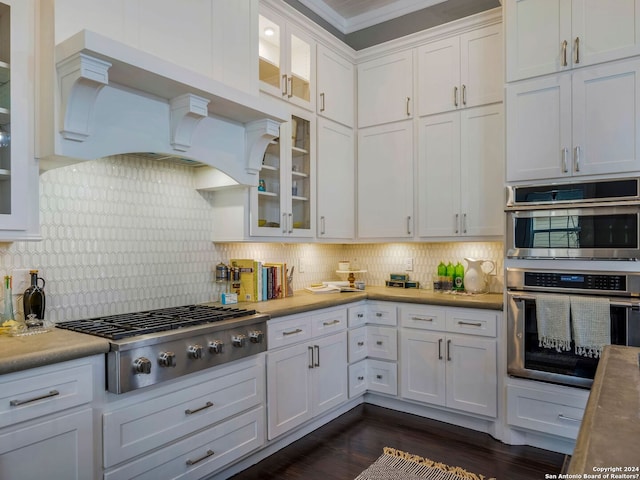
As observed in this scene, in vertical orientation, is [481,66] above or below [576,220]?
above

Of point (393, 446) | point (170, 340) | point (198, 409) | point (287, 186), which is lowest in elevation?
point (393, 446)

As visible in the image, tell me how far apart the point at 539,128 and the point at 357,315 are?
6.08 feet

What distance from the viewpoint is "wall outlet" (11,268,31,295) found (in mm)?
2051

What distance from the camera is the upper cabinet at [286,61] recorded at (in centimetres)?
309

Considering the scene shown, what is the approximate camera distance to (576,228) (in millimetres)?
2654

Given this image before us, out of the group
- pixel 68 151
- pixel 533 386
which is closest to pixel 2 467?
pixel 68 151

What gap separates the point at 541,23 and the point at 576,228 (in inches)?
52.6

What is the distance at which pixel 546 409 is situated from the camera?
9.05ft

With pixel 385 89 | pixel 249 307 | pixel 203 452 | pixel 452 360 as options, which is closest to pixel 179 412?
pixel 203 452

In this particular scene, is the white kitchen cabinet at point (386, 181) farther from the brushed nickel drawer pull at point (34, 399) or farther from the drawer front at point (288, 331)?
the brushed nickel drawer pull at point (34, 399)

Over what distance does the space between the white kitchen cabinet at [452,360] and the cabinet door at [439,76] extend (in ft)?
5.39

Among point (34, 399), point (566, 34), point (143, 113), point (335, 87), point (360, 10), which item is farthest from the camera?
point (360, 10)

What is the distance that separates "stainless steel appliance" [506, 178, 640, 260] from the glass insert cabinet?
1.48 m

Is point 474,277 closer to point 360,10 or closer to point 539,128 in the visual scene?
point 539,128
